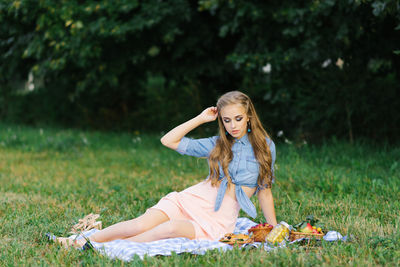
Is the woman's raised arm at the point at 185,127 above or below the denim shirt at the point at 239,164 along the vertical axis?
above

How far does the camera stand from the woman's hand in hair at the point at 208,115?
3732 millimetres

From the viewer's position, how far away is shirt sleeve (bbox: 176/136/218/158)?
12.4 ft

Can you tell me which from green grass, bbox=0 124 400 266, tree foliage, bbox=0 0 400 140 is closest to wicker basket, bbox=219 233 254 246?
green grass, bbox=0 124 400 266

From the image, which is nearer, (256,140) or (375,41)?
(256,140)

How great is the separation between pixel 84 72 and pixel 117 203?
20.3ft

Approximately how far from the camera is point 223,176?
Result: 3.81 metres

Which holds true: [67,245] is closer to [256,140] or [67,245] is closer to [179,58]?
[256,140]

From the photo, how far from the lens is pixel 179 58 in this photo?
10242 millimetres

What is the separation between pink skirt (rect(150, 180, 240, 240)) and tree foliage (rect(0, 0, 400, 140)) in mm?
3509

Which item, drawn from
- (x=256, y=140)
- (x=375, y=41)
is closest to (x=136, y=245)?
(x=256, y=140)

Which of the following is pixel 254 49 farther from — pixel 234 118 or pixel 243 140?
pixel 234 118

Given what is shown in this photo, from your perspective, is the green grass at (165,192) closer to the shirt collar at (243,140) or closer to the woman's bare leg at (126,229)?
the woman's bare leg at (126,229)

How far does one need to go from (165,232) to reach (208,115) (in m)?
0.99

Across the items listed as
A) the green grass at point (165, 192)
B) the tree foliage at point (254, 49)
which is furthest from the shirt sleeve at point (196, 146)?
the tree foliage at point (254, 49)
